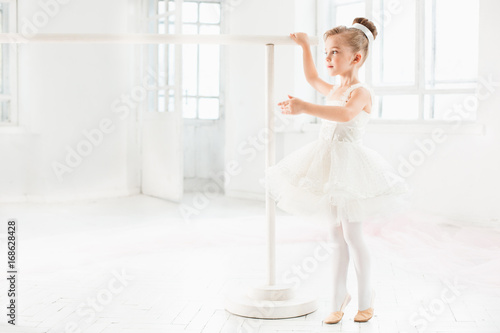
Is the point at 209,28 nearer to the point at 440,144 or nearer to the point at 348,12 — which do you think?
the point at 348,12

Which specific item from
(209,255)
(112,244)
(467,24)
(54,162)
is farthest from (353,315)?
(54,162)

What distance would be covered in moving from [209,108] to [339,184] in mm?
4936

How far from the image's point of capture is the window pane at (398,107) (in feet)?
15.6

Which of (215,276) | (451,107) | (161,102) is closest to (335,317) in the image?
(215,276)

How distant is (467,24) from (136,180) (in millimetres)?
3427

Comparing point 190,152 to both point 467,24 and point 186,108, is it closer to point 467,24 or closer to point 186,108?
point 186,108

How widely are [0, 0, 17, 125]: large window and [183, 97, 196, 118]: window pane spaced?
1.86 metres

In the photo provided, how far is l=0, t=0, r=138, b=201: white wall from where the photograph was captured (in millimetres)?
5520

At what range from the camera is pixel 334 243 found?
2.19 m

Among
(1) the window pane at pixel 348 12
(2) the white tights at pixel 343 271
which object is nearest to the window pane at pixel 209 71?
(1) the window pane at pixel 348 12

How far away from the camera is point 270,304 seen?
2217 mm

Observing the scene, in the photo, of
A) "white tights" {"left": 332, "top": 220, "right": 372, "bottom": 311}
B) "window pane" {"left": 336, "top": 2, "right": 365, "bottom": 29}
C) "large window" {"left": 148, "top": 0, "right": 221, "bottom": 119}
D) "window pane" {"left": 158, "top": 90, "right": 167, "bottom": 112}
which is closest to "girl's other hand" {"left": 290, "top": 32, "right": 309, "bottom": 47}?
"white tights" {"left": 332, "top": 220, "right": 372, "bottom": 311}

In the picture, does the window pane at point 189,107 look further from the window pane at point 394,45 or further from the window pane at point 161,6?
the window pane at point 394,45

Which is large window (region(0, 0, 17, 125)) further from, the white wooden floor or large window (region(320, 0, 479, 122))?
large window (region(320, 0, 479, 122))
